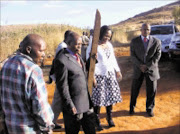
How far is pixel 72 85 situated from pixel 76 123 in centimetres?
60

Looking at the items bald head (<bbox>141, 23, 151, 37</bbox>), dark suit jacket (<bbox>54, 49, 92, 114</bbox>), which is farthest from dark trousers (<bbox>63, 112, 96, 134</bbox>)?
bald head (<bbox>141, 23, 151, 37</bbox>)

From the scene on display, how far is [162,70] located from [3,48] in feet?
25.3

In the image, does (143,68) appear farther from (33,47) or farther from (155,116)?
(33,47)

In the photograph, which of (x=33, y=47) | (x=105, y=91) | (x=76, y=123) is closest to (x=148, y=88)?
(x=105, y=91)

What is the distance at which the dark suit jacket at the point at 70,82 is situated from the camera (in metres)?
2.66

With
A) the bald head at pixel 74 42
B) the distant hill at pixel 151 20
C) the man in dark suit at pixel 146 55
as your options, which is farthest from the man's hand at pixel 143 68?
the distant hill at pixel 151 20

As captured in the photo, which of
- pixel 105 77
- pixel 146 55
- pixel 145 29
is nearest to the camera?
pixel 105 77

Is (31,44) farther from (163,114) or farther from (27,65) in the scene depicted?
(163,114)

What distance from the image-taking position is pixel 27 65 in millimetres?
1784

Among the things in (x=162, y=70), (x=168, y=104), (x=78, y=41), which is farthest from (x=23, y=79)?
(x=162, y=70)

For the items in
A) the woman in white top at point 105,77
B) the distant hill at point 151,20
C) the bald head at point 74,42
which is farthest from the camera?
the distant hill at point 151,20

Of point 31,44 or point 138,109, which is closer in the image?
point 31,44

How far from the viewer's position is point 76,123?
295 centimetres

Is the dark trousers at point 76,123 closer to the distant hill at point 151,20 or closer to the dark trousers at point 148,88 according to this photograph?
the dark trousers at point 148,88
